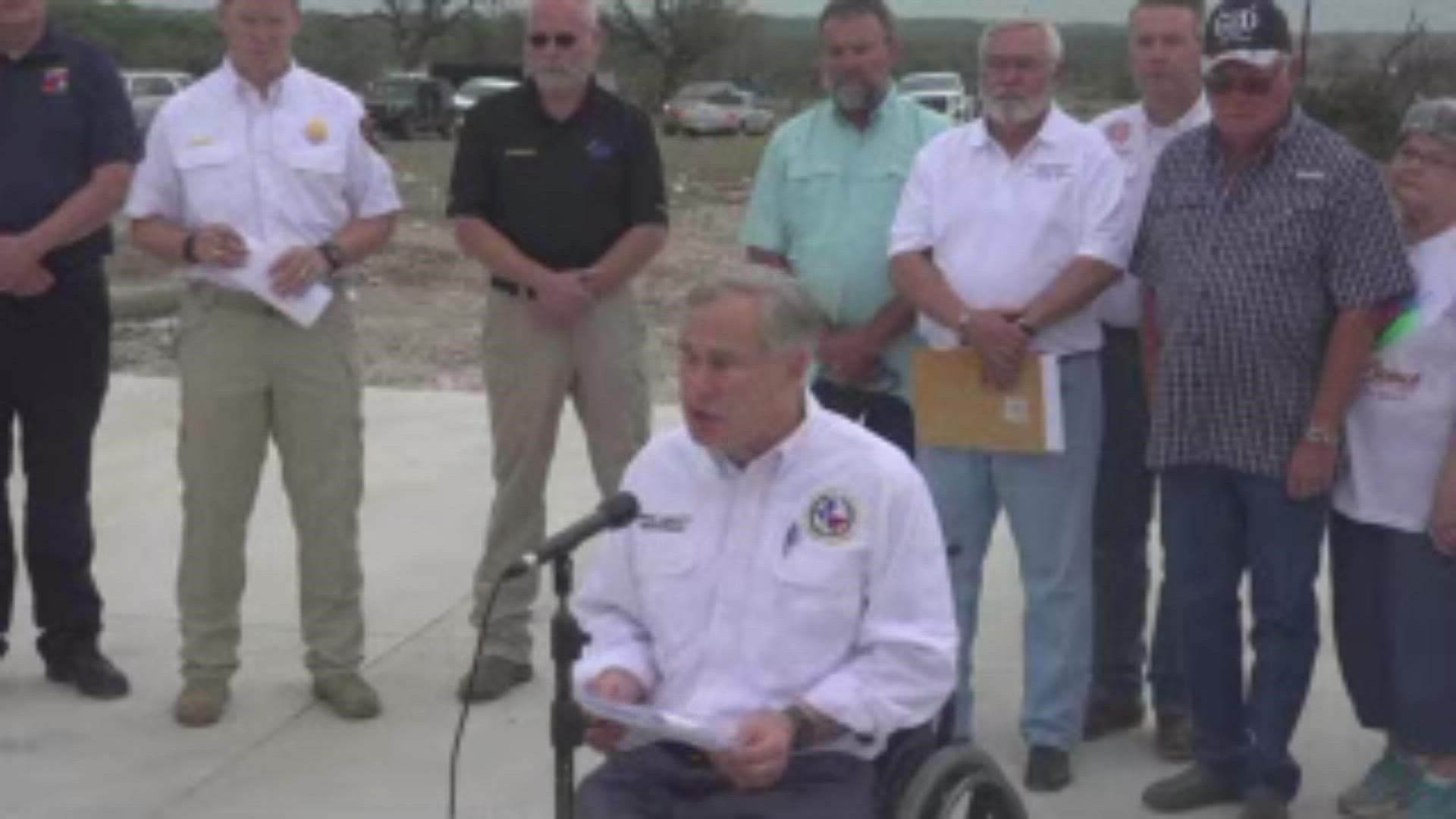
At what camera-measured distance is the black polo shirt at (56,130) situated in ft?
16.2

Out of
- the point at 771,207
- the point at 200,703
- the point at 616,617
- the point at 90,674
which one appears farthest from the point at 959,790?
the point at 90,674

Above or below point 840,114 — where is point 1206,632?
below

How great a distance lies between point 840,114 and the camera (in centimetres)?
495

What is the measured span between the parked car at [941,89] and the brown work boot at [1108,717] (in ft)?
98.2

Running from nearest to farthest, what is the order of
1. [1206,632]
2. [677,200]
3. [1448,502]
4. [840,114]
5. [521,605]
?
[1448,502], [1206,632], [840,114], [521,605], [677,200]

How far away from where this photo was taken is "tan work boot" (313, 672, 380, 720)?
5.09 meters

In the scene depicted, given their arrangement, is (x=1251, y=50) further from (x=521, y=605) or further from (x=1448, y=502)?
(x=521, y=605)

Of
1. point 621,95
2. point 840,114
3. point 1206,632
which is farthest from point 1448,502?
point 621,95

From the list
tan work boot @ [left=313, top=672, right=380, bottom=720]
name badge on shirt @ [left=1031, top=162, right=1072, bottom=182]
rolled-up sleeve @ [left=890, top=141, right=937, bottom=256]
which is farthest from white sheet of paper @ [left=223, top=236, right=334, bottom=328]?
name badge on shirt @ [left=1031, top=162, right=1072, bottom=182]

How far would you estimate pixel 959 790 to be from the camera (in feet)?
10.2

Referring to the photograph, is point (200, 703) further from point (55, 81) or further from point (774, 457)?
point (774, 457)

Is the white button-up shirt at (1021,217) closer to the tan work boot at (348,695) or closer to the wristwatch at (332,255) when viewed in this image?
the wristwatch at (332,255)

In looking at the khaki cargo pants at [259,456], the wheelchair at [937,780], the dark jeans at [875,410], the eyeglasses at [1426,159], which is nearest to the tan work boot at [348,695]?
the khaki cargo pants at [259,456]

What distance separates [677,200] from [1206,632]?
20820 millimetres
